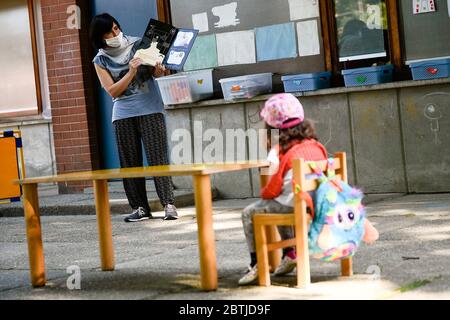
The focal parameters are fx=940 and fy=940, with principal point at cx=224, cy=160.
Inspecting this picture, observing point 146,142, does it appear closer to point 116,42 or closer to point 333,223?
point 116,42

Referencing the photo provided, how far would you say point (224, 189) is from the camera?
11508mm

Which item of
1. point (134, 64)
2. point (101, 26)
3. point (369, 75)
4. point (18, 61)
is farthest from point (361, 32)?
point (18, 61)

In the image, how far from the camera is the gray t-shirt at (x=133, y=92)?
30.2 ft

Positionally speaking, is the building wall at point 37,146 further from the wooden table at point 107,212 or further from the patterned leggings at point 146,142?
the wooden table at point 107,212

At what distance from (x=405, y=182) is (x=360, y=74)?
4.19ft

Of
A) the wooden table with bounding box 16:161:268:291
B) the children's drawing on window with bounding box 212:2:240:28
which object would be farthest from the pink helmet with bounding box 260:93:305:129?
the children's drawing on window with bounding box 212:2:240:28

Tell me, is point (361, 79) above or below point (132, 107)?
above

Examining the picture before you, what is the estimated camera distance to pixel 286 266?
587 cm

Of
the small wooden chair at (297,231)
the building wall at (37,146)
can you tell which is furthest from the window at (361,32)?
the building wall at (37,146)

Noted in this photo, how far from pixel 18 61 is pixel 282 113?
10.1m

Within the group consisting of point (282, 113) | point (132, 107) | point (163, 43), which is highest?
point (163, 43)

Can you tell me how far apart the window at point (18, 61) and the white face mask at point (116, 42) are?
19.1ft

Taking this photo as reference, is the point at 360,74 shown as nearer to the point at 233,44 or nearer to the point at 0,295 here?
the point at 233,44
